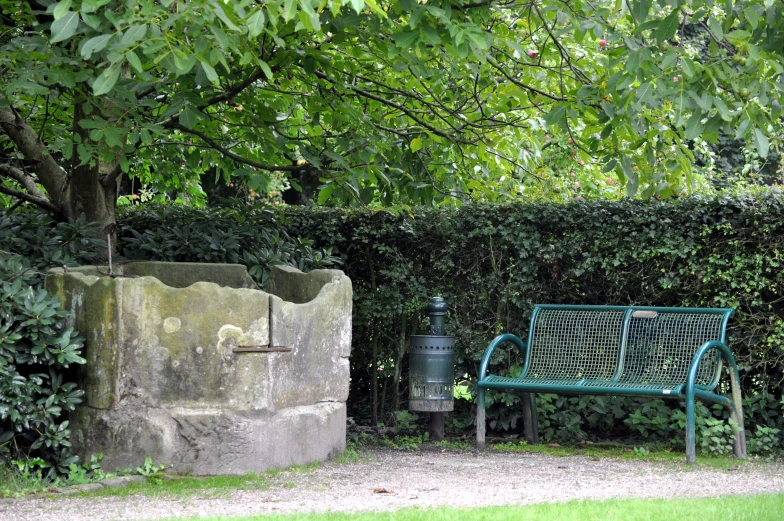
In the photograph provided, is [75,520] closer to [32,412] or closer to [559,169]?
[32,412]

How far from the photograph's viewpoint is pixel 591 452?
23.7ft

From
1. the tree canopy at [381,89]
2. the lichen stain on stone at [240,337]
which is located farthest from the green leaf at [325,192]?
the lichen stain on stone at [240,337]

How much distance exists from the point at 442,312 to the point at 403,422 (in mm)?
1056

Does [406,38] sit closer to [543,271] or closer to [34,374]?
[34,374]

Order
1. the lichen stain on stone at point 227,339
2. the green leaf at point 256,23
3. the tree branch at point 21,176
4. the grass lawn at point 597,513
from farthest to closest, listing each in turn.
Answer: the tree branch at point 21,176, the lichen stain on stone at point 227,339, the grass lawn at point 597,513, the green leaf at point 256,23

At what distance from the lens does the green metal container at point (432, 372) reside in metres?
7.45

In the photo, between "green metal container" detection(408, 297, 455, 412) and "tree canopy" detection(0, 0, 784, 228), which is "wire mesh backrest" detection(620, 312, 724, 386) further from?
"green metal container" detection(408, 297, 455, 412)

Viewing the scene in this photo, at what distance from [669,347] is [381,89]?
10.8 feet

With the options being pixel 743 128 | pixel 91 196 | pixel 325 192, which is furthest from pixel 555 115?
pixel 91 196

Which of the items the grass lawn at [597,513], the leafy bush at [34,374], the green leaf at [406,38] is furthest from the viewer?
the leafy bush at [34,374]

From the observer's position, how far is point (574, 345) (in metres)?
7.49

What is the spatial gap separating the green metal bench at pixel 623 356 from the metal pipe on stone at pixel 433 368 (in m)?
0.37

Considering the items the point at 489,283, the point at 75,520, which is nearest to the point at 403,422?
the point at 489,283

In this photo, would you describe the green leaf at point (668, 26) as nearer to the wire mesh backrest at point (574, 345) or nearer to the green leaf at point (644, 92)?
the green leaf at point (644, 92)
